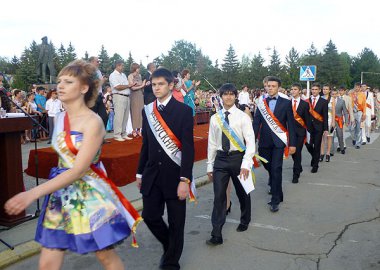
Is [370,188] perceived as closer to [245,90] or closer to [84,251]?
[84,251]

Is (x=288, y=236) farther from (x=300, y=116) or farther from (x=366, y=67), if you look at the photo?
(x=366, y=67)

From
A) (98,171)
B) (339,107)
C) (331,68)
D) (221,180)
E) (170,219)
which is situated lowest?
(170,219)

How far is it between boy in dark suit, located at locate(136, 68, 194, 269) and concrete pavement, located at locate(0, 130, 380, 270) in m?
0.51

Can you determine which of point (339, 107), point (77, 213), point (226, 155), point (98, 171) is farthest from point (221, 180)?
point (339, 107)

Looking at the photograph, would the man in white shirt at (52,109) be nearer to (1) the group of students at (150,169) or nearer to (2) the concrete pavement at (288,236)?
(2) the concrete pavement at (288,236)

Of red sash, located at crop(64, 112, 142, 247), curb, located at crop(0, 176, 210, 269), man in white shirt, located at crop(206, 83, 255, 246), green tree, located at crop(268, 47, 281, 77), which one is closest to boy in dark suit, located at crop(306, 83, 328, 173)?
man in white shirt, located at crop(206, 83, 255, 246)

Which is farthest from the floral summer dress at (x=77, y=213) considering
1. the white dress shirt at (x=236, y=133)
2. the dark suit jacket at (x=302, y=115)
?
the dark suit jacket at (x=302, y=115)

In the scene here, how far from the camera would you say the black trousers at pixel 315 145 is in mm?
9086

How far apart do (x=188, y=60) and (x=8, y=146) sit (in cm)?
12407

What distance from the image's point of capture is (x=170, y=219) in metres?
3.77

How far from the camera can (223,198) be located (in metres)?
4.65

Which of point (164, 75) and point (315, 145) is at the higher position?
point (164, 75)

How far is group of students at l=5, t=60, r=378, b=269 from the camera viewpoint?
2.50 metres

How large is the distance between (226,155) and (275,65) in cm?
7434
